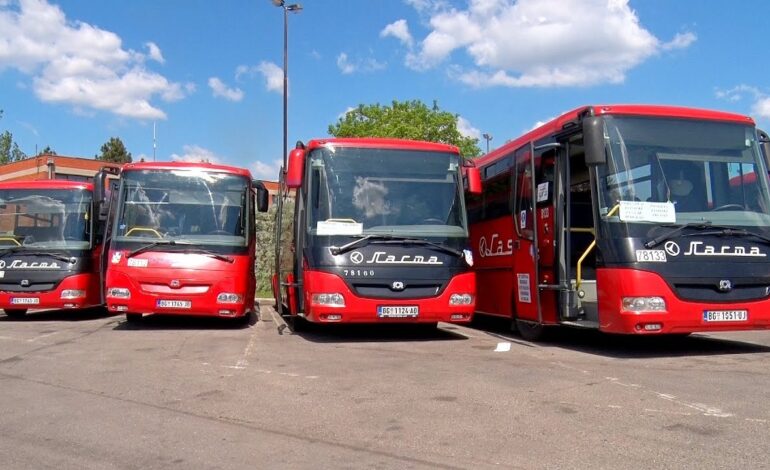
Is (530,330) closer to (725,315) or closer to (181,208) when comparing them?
(725,315)

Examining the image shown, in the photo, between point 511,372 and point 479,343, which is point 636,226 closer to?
point 511,372

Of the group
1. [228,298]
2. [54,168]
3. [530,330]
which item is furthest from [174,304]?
[54,168]

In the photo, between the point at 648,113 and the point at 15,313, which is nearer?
the point at 648,113

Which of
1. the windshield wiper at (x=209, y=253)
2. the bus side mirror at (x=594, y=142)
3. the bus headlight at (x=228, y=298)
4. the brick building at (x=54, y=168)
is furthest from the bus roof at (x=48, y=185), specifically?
the brick building at (x=54, y=168)

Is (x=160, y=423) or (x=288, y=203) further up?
(x=288, y=203)

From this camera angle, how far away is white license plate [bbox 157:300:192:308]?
A: 458 inches

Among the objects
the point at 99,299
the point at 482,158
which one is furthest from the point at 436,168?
the point at 99,299

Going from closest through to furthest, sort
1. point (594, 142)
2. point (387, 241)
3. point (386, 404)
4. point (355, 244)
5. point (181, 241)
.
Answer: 1. point (386, 404)
2. point (594, 142)
3. point (355, 244)
4. point (387, 241)
5. point (181, 241)

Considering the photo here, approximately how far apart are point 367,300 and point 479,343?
1873mm

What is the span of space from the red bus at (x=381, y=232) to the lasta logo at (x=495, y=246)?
981 millimetres

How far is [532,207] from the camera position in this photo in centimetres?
986

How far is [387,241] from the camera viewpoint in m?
9.93

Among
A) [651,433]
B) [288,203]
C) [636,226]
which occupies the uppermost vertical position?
[288,203]

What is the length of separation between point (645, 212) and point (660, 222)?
0.70ft
